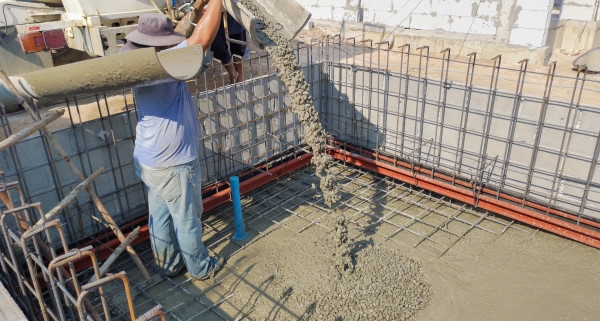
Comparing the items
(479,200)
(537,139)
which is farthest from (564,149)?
(479,200)

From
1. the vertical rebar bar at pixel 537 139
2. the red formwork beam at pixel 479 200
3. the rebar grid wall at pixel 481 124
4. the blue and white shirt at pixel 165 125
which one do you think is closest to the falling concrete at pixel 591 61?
the rebar grid wall at pixel 481 124

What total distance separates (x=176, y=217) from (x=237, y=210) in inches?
33.5

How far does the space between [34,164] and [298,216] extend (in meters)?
2.56

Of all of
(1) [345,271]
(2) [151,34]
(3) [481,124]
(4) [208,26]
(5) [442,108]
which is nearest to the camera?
(2) [151,34]

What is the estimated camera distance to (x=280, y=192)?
5523 mm

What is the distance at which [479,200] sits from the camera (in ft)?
16.2

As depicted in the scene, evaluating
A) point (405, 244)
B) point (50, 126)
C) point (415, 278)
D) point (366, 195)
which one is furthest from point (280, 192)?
point (50, 126)

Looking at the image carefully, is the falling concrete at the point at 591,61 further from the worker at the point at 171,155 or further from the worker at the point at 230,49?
the worker at the point at 171,155

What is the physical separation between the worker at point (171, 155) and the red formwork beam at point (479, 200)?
2.46 metres

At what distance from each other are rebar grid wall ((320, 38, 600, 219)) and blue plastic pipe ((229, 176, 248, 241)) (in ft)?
6.52

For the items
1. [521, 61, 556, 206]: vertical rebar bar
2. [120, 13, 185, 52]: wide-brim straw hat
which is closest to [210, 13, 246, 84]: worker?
[120, 13, 185, 52]: wide-brim straw hat

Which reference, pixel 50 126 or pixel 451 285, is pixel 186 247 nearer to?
pixel 50 126

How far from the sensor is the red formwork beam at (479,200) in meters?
4.36

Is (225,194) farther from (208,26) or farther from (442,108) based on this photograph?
(442,108)
